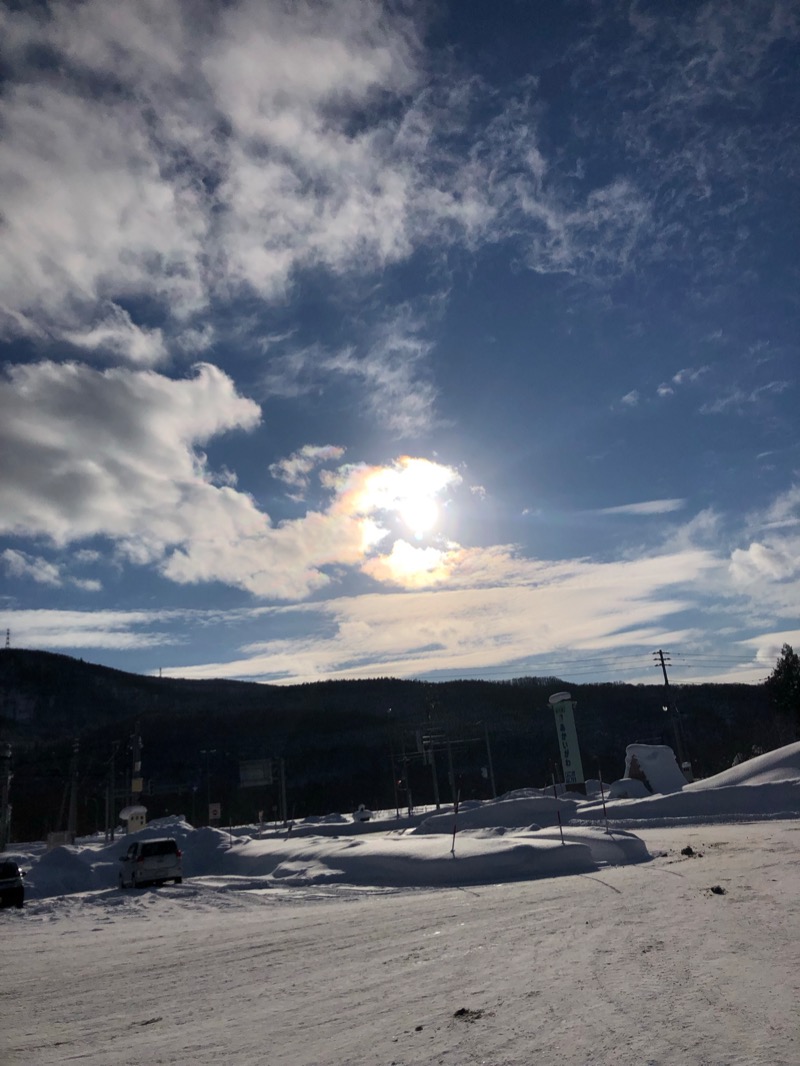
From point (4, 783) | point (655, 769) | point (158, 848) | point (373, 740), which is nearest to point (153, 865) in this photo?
point (158, 848)

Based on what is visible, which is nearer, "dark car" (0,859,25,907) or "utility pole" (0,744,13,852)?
"dark car" (0,859,25,907)

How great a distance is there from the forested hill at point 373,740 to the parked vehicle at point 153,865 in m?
84.8

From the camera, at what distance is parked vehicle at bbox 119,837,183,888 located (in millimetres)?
24234

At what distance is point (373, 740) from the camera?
142 meters

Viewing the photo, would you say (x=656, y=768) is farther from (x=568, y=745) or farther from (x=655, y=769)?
(x=568, y=745)

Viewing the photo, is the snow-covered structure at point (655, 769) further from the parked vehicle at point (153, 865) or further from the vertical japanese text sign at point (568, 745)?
the parked vehicle at point (153, 865)

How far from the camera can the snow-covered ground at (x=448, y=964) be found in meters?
5.44

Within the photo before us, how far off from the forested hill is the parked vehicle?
278 feet

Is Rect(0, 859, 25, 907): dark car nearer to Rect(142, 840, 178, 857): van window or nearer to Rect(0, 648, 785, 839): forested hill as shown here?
Rect(142, 840, 178, 857): van window

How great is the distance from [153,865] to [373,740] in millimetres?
120718

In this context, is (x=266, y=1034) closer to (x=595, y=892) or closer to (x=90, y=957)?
(x=90, y=957)

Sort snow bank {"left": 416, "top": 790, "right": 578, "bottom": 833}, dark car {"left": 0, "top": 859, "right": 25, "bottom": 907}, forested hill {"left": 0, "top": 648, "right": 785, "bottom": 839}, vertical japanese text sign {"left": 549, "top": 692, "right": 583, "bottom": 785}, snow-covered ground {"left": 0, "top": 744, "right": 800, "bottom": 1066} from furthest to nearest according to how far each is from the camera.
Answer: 1. forested hill {"left": 0, "top": 648, "right": 785, "bottom": 839}
2. vertical japanese text sign {"left": 549, "top": 692, "right": 583, "bottom": 785}
3. snow bank {"left": 416, "top": 790, "right": 578, "bottom": 833}
4. dark car {"left": 0, "top": 859, "right": 25, "bottom": 907}
5. snow-covered ground {"left": 0, "top": 744, "right": 800, "bottom": 1066}

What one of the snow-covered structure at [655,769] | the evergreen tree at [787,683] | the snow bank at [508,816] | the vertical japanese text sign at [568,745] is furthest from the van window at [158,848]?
the evergreen tree at [787,683]

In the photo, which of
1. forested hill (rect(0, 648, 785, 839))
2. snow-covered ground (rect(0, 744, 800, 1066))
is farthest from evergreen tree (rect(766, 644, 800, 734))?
snow-covered ground (rect(0, 744, 800, 1066))
